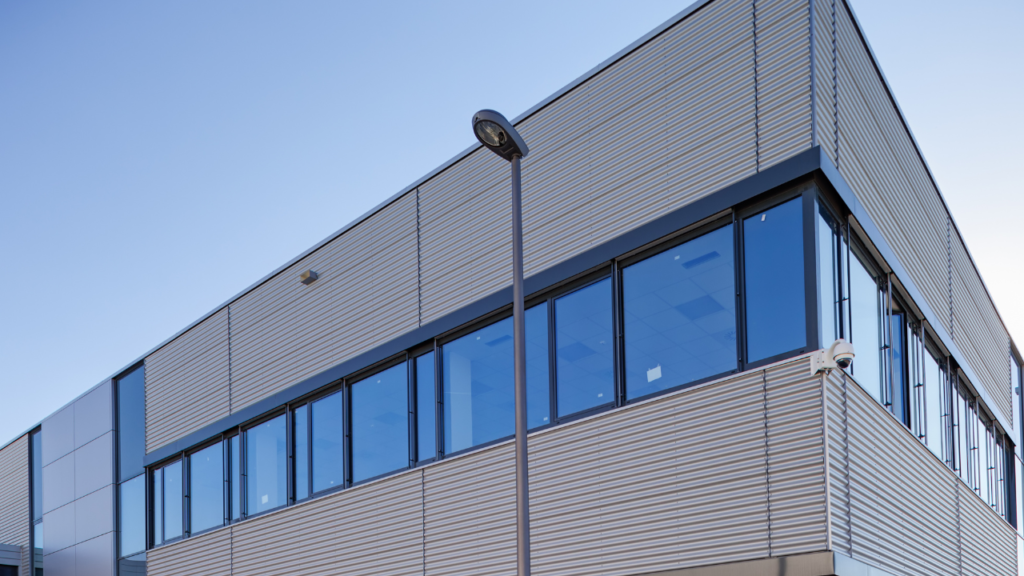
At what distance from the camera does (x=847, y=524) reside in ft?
33.1

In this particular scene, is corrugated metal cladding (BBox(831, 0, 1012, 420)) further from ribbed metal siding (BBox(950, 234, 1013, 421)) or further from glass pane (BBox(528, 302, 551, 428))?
glass pane (BBox(528, 302, 551, 428))

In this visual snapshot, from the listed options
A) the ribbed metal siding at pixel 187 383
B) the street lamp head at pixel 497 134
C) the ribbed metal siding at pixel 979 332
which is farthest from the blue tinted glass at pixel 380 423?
the ribbed metal siding at pixel 979 332

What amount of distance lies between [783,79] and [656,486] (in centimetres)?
501

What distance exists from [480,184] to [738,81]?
4.84 meters

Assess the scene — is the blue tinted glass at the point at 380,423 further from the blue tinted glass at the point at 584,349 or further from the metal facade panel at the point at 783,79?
the metal facade panel at the point at 783,79

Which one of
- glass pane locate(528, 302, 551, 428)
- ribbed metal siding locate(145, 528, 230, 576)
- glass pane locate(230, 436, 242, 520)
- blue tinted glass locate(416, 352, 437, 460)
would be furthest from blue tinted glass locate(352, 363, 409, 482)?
ribbed metal siding locate(145, 528, 230, 576)

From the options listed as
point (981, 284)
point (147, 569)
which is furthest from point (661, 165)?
point (147, 569)

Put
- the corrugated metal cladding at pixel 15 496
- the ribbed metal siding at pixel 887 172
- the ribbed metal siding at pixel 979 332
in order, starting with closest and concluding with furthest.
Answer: the ribbed metal siding at pixel 887 172
the ribbed metal siding at pixel 979 332
the corrugated metal cladding at pixel 15 496

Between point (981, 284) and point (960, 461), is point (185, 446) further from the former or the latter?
point (981, 284)

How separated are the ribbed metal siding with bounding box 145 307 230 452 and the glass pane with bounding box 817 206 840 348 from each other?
45.2ft

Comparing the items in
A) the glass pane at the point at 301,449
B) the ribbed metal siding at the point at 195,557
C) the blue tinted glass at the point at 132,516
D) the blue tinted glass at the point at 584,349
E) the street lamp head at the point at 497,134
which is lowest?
the ribbed metal siding at the point at 195,557

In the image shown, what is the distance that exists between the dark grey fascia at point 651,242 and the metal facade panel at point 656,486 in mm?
2121

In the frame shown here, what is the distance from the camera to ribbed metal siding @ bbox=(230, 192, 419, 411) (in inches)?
652

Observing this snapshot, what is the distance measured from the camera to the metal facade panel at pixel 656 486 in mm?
10539
